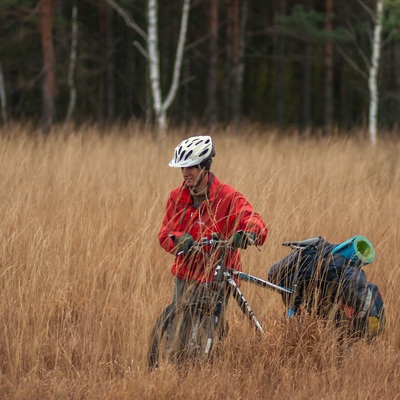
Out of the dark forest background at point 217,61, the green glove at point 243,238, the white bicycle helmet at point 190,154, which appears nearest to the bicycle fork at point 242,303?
the green glove at point 243,238

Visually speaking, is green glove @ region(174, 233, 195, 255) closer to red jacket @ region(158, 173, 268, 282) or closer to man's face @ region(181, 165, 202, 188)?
red jacket @ region(158, 173, 268, 282)

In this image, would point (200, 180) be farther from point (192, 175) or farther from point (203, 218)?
point (203, 218)

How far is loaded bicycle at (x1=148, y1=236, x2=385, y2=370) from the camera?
15.6 feet

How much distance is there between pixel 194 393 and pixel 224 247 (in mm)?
761

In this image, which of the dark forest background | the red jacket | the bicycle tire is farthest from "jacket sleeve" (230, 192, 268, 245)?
the dark forest background

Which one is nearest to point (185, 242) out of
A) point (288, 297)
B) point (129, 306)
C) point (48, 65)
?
point (288, 297)

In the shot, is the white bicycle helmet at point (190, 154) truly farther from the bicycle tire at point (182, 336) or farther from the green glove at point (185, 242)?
the bicycle tire at point (182, 336)

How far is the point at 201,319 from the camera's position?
4832 millimetres

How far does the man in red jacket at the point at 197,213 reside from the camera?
4.74m

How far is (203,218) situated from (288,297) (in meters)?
0.73

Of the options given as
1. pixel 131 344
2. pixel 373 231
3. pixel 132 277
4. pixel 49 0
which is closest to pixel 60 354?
pixel 131 344

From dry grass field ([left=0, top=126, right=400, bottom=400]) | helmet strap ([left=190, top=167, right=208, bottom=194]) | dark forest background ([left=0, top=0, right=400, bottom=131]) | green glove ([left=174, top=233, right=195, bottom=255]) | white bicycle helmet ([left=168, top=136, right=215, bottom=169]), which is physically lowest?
dark forest background ([left=0, top=0, right=400, bottom=131])

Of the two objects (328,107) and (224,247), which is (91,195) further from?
(328,107)

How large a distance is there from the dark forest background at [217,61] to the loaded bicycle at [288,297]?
1903 centimetres
